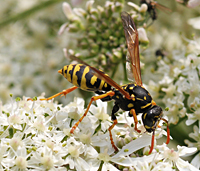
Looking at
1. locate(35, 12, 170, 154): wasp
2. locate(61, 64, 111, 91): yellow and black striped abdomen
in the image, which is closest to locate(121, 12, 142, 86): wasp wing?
locate(35, 12, 170, 154): wasp

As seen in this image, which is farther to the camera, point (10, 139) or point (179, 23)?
point (179, 23)

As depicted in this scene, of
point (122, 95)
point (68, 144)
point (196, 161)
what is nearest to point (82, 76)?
point (122, 95)

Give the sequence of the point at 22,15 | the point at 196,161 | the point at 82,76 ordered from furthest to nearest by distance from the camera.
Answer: the point at 22,15
the point at 196,161
the point at 82,76

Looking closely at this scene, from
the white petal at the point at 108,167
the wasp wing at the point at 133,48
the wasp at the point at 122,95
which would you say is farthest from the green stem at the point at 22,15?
the white petal at the point at 108,167

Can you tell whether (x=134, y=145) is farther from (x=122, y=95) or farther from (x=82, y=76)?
(x=82, y=76)

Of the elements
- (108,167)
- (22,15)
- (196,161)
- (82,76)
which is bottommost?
(196,161)

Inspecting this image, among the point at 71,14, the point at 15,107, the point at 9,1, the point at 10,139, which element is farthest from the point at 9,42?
the point at 10,139

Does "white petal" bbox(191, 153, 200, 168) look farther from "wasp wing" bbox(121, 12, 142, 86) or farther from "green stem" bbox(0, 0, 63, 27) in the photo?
"green stem" bbox(0, 0, 63, 27)

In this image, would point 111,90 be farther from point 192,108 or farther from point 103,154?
point 192,108

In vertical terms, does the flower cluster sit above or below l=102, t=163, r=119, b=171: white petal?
above
